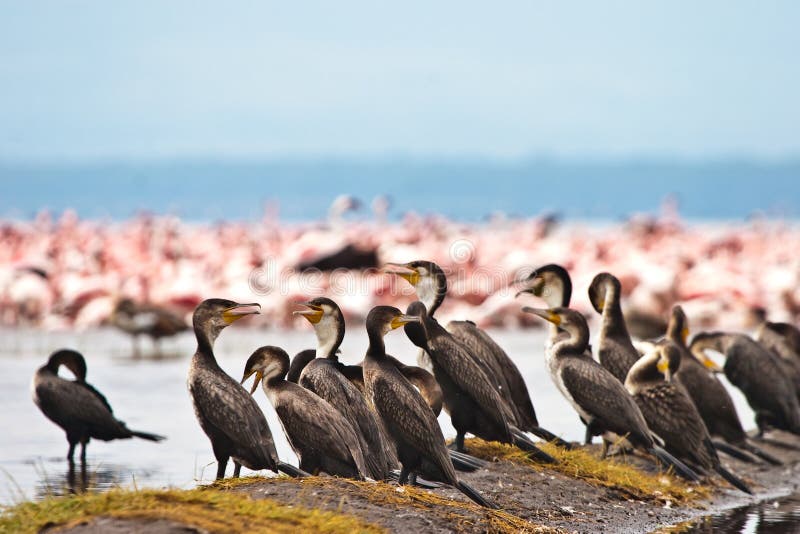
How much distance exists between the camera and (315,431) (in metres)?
7.44

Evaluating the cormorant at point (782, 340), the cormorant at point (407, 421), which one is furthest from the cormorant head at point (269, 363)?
the cormorant at point (782, 340)

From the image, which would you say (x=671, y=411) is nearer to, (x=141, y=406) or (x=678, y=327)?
(x=678, y=327)

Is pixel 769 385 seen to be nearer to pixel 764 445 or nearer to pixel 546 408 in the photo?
pixel 764 445

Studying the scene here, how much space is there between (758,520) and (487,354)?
2087mm

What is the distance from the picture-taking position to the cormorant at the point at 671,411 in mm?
9688

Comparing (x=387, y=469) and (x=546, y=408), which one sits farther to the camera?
(x=546, y=408)

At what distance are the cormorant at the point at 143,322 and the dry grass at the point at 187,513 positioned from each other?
14.2 m

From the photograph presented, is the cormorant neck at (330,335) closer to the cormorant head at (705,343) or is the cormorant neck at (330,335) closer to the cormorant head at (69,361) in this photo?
the cormorant head at (69,361)

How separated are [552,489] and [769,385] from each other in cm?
390

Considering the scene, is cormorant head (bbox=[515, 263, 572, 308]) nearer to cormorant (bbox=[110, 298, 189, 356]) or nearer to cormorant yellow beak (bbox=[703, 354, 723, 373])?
cormorant yellow beak (bbox=[703, 354, 723, 373])

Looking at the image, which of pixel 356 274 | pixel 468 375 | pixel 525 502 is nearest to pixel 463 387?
pixel 468 375

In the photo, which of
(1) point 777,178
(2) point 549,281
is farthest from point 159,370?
(1) point 777,178

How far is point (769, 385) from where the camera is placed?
1175 centimetres

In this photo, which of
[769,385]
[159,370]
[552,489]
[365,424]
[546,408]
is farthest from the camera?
[159,370]
